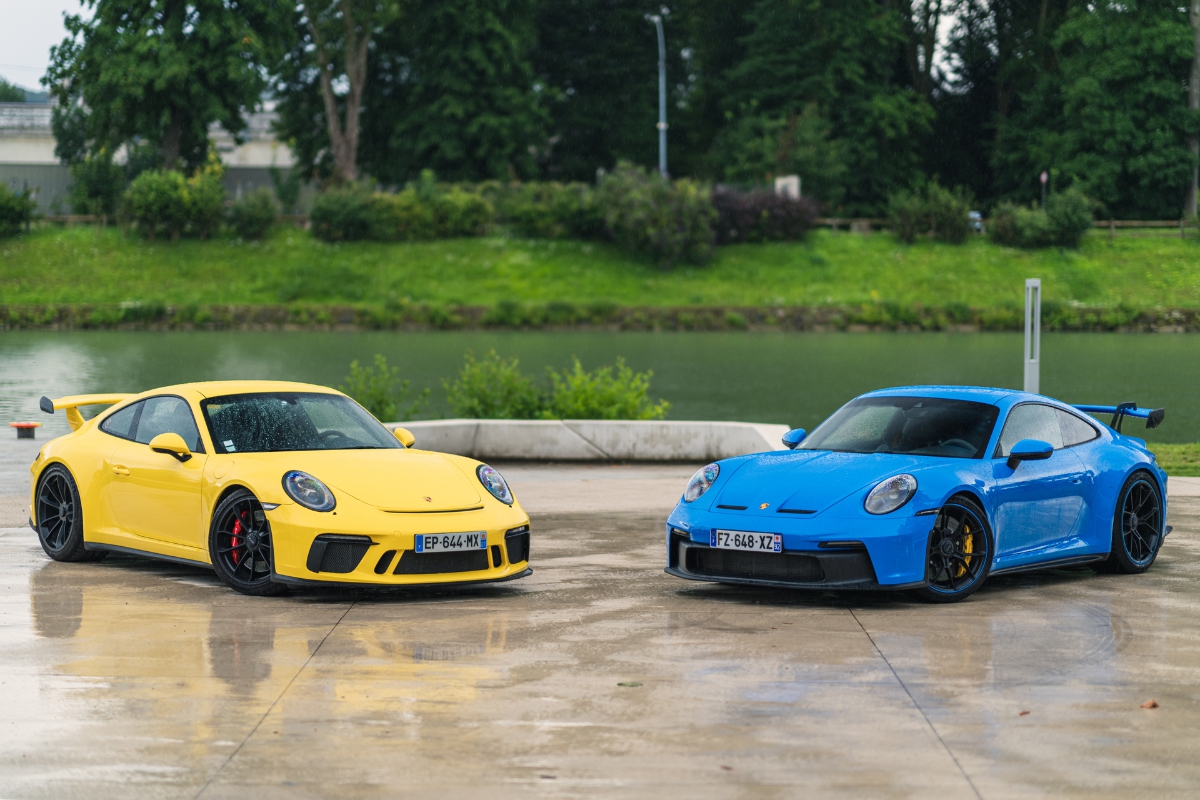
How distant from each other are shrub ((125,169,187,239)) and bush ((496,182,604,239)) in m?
15.5

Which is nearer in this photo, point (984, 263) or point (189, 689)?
point (189, 689)

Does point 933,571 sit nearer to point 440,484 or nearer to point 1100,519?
point 1100,519

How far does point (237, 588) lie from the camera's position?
8.89 meters

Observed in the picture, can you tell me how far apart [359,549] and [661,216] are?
199 ft

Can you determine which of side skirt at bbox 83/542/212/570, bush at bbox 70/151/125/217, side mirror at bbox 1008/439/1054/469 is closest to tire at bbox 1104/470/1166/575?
side mirror at bbox 1008/439/1054/469

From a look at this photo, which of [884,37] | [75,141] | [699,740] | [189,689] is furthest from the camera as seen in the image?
[75,141]

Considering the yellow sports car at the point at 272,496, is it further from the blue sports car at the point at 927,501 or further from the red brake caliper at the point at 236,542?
the blue sports car at the point at 927,501

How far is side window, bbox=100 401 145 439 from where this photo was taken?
397 inches

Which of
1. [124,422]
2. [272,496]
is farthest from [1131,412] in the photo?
[124,422]

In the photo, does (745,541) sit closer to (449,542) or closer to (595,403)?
(449,542)

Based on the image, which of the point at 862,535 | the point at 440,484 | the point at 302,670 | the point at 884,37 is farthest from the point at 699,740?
the point at 884,37

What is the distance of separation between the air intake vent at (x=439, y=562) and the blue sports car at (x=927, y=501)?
3.97ft

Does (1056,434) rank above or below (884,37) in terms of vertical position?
below

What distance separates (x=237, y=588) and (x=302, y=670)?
7.31 feet
